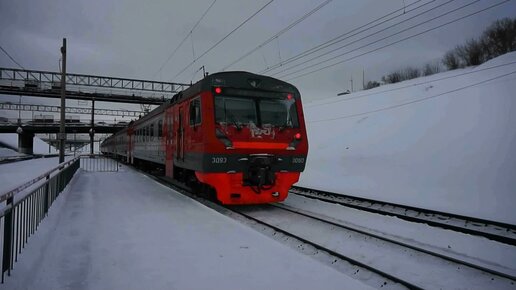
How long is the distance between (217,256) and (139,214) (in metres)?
3.86

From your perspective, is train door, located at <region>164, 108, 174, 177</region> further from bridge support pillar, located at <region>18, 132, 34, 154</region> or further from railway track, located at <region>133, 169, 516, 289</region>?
bridge support pillar, located at <region>18, 132, 34, 154</region>

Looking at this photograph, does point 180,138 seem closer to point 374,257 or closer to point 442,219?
point 374,257

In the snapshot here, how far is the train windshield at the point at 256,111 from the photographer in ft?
32.3

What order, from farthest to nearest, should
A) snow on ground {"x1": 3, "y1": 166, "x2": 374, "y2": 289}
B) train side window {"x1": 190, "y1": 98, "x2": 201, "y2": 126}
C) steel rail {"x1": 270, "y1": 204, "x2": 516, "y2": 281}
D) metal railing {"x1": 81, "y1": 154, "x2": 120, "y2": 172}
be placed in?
metal railing {"x1": 81, "y1": 154, "x2": 120, "y2": 172}
train side window {"x1": 190, "y1": 98, "x2": 201, "y2": 126}
steel rail {"x1": 270, "y1": 204, "x2": 516, "y2": 281}
snow on ground {"x1": 3, "y1": 166, "x2": 374, "y2": 289}

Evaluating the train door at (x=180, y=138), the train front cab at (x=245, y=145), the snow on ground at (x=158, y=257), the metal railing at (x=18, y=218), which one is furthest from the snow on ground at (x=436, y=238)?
the metal railing at (x=18, y=218)

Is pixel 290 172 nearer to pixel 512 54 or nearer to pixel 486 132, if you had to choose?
pixel 486 132

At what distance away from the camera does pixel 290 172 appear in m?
10.4

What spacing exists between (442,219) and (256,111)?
5.12 metres

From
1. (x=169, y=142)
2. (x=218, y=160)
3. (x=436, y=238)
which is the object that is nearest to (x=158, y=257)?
(x=218, y=160)

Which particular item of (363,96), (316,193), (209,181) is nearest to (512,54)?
(363,96)

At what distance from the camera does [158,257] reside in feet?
18.9

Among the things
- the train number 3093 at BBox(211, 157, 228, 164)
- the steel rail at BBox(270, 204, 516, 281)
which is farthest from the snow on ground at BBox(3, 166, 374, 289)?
the steel rail at BBox(270, 204, 516, 281)

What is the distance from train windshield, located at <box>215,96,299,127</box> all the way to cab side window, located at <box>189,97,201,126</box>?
0.58m

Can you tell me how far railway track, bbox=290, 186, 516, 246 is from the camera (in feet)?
24.6
